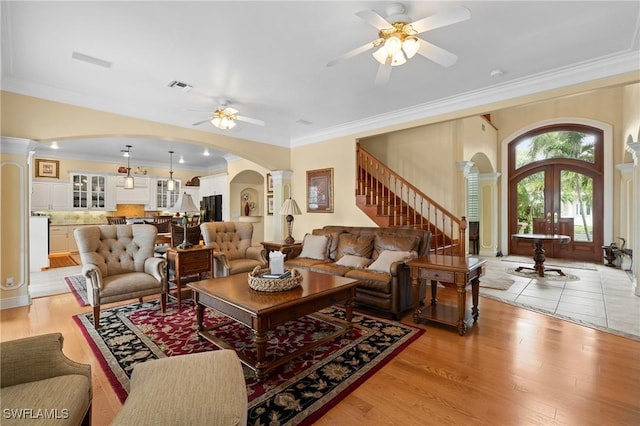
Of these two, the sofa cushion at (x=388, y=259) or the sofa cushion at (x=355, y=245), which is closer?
the sofa cushion at (x=388, y=259)

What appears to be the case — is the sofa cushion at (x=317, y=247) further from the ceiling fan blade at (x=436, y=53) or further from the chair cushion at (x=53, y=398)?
the chair cushion at (x=53, y=398)

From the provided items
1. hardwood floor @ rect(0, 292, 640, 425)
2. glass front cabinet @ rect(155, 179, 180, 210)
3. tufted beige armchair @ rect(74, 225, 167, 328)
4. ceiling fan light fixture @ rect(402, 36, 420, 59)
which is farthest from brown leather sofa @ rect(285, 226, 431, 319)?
glass front cabinet @ rect(155, 179, 180, 210)

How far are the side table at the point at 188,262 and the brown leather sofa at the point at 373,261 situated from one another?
3.84ft

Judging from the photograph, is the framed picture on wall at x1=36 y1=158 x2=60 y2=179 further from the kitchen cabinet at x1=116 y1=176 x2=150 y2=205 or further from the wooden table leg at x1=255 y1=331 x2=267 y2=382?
the wooden table leg at x1=255 y1=331 x2=267 y2=382

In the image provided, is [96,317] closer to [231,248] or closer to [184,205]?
[184,205]

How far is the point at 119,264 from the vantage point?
3.68 m

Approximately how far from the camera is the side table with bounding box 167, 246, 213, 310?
12.8 feet

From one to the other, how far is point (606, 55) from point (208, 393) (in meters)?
4.70

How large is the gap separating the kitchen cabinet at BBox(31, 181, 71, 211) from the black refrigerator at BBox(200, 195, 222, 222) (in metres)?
3.45

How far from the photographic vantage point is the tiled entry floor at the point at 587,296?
3496 mm

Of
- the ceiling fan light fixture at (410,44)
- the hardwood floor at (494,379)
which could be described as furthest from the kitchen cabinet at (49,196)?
the ceiling fan light fixture at (410,44)

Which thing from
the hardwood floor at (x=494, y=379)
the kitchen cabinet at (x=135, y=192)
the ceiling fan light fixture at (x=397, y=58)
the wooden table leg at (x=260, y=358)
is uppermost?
the ceiling fan light fixture at (x=397, y=58)

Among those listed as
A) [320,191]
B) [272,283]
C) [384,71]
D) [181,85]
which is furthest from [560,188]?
[181,85]

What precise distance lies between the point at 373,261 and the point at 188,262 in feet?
8.17
